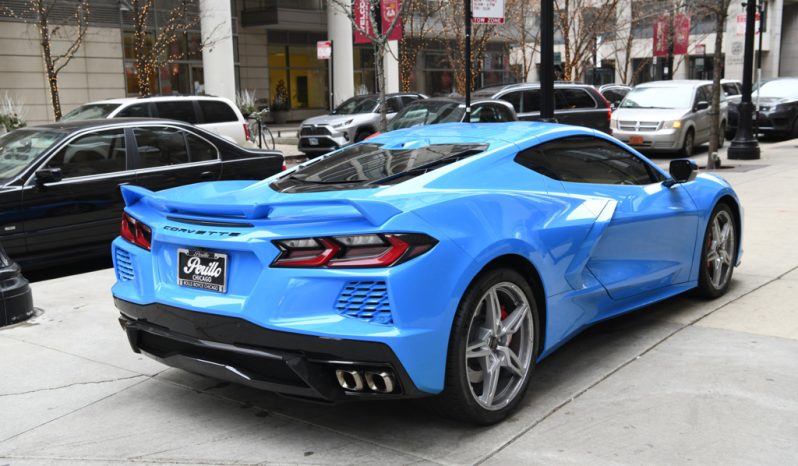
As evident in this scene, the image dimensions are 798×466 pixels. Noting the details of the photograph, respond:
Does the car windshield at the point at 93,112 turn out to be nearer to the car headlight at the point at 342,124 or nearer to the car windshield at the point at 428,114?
the car windshield at the point at 428,114

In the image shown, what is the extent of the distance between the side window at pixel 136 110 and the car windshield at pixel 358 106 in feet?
26.1

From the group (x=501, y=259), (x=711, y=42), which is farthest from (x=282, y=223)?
(x=711, y=42)

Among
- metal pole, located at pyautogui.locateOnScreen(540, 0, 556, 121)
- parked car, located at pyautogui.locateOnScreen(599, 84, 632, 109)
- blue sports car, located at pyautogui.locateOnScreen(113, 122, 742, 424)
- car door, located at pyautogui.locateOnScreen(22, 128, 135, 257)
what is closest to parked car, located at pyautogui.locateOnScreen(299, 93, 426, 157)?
metal pole, located at pyautogui.locateOnScreen(540, 0, 556, 121)

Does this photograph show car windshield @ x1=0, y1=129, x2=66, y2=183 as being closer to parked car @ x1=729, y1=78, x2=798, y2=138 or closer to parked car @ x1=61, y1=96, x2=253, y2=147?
parked car @ x1=61, y1=96, x2=253, y2=147

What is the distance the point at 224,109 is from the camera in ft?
51.2

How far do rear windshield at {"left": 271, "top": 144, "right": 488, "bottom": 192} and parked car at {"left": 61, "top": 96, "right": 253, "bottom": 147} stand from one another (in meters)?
8.89

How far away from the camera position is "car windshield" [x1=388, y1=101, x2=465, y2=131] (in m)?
15.3

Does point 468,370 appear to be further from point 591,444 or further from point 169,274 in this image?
point 169,274

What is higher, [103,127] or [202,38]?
[202,38]

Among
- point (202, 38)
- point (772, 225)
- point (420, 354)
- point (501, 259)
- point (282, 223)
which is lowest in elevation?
point (772, 225)

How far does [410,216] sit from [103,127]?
5926mm

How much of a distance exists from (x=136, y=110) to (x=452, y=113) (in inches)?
222

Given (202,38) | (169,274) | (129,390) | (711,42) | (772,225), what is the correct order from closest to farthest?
1. (169,274)
2. (129,390)
3. (772,225)
4. (202,38)
5. (711,42)

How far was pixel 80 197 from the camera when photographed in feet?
26.8
